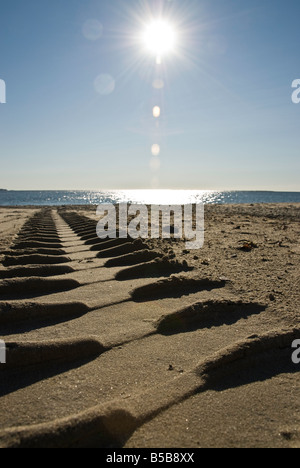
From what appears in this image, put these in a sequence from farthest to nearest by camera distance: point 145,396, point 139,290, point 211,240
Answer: point 211,240
point 139,290
point 145,396

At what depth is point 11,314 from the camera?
7.51 ft

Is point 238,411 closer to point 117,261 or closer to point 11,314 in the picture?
point 11,314

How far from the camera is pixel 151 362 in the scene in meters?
1.78

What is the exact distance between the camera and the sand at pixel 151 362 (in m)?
1.28

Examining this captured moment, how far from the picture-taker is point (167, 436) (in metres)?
1.25

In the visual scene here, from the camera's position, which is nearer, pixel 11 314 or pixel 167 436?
pixel 167 436

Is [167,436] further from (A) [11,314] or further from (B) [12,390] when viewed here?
(A) [11,314]

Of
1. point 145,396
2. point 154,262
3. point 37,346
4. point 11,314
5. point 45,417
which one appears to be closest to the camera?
point 45,417

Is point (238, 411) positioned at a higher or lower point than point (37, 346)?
lower

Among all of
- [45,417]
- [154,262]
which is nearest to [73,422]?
[45,417]

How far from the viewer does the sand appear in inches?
50.3

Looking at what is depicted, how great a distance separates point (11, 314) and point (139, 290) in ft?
3.72

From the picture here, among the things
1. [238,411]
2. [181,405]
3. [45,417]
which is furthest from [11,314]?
[238,411]

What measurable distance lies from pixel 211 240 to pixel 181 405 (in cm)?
483
